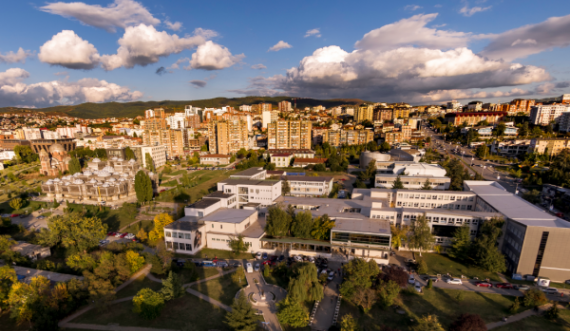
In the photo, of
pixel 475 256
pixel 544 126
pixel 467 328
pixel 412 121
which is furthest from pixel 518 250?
pixel 412 121

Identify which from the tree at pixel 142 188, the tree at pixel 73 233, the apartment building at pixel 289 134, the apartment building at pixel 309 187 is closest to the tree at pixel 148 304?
the tree at pixel 73 233

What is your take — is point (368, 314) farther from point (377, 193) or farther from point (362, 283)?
point (377, 193)

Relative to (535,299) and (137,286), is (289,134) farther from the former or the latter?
(535,299)

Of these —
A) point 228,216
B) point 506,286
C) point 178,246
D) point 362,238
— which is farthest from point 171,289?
point 506,286

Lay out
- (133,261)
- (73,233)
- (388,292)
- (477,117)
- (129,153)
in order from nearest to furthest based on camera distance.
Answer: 1. (388,292)
2. (133,261)
3. (73,233)
4. (129,153)
5. (477,117)

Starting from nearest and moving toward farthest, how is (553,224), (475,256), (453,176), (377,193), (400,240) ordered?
(553,224) → (475,256) → (400,240) → (377,193) → (453,176)
